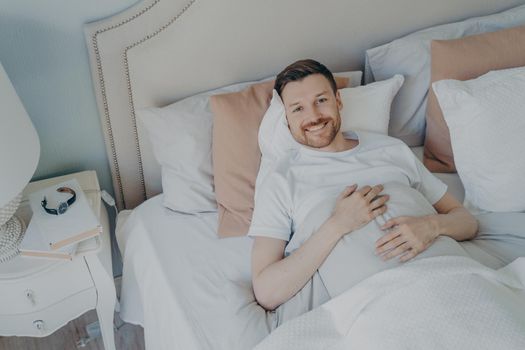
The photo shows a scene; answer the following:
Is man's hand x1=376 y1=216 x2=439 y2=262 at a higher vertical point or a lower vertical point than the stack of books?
higher

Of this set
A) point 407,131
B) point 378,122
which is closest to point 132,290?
point 378,122

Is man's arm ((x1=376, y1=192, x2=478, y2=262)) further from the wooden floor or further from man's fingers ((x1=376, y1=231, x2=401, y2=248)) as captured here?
the wooden floor

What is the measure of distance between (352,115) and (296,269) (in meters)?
0.57

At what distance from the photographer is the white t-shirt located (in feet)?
4.16

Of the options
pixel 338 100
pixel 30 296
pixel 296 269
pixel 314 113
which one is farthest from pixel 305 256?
pixel 30 296

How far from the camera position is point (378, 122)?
1.54 m

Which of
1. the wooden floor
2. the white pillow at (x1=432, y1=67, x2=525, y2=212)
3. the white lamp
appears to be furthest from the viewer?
the wooden floor

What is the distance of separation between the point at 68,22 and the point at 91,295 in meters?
0.76

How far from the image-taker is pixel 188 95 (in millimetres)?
1544

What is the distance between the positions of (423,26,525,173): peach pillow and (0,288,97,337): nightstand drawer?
117 centimetres

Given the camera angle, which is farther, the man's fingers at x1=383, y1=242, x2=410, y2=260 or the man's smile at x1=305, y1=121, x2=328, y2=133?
the man's smile at x1=305, y1=121, x2=328, y2=133

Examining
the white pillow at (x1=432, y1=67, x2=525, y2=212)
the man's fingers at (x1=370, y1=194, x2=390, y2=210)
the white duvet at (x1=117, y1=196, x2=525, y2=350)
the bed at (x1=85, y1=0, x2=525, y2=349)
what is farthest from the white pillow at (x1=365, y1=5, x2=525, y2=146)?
the man's fingers at (x1=370, y1=194, x2=390, y2=210)

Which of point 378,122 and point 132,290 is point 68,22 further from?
point 378,122

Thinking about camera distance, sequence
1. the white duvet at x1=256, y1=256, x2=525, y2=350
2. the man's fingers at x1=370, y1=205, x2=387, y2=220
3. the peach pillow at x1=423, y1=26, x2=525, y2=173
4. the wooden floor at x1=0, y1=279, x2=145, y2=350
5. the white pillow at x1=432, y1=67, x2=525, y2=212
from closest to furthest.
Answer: the white duvet at x1=256, y1=256, x2=525, y2=350, the man's fingers at x1=370, y1=205, x2=387, y2=220, the white pillow at x1=432, y1=67, x2=525, y2=212, the peach pillow at x1=423, y1=26, x2=525, y2=173, the wooden floor at x1=0, y1=279, x2=145, y2=350
